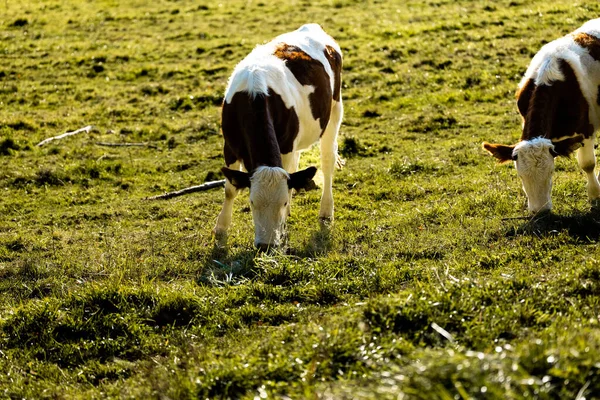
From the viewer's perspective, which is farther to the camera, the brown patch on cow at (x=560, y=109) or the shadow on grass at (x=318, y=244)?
the brown patch on cow at (x=560, y=109)

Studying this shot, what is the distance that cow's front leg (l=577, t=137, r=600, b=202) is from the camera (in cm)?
995

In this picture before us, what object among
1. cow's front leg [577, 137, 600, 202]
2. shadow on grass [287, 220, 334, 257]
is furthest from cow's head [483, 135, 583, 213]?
shadow on grass [287, 220, 334, 257]

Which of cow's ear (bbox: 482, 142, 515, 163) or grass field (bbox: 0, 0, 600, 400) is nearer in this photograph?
grass field (bbox: 0, 0, 600, 400)

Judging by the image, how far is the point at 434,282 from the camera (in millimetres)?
6477

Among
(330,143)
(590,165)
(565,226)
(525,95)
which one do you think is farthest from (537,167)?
(330,143)

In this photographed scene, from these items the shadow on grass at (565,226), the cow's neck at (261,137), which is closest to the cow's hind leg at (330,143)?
the cow's neck at (261,137)

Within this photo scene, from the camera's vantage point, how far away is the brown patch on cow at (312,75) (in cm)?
1009

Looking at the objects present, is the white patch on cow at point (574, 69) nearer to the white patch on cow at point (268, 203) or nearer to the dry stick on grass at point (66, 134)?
the white patch on cow at point (268, 203)

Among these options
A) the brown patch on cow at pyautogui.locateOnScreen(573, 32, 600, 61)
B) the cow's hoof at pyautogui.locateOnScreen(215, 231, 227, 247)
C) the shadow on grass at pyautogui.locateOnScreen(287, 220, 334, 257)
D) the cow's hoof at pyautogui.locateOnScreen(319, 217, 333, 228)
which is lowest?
the cow's hoof at pyautogui.locateOnScreen(319, 217, 333, 228)

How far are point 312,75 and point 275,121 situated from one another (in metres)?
1.31

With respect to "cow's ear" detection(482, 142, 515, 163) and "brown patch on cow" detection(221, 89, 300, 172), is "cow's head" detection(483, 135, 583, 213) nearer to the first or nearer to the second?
"cow's ear" detection(482, 142, 515, 163)

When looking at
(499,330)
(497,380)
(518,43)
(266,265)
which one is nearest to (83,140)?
(266,265)

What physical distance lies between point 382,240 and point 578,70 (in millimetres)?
3254

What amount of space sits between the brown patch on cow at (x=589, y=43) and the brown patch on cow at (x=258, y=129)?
372 centimetres
